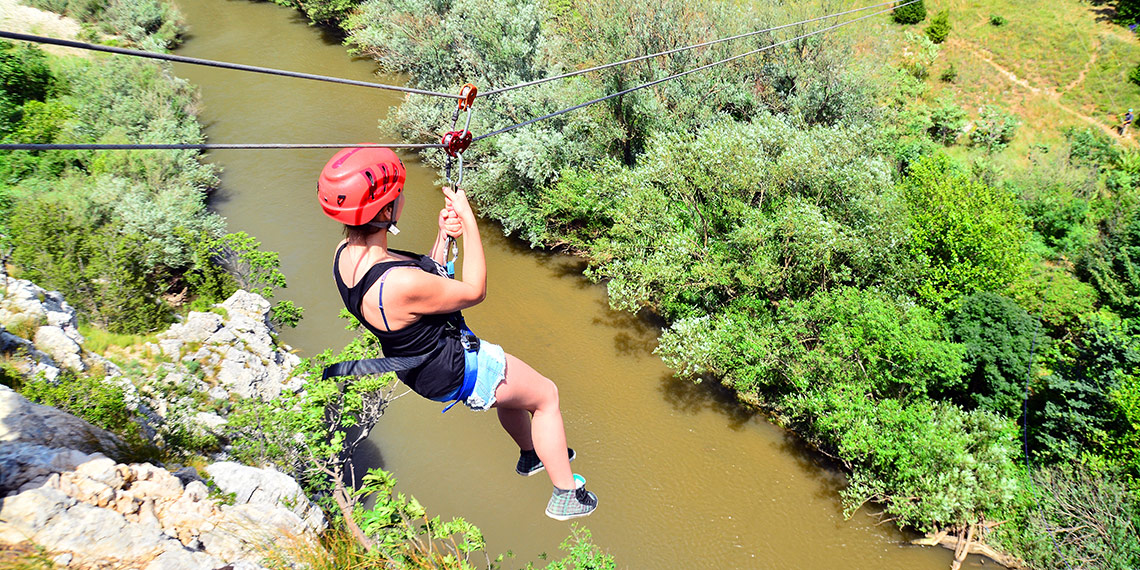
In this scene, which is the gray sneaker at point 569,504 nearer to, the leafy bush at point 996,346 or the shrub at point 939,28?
the leafy bush at point 996,346

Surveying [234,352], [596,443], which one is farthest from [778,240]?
[234,352]

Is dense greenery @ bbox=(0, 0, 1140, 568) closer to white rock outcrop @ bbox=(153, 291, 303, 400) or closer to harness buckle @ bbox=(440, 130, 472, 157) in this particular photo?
white rock outcrop @ bbox=(153, 291, 303, 400)

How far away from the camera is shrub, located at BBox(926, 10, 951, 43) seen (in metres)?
22.1

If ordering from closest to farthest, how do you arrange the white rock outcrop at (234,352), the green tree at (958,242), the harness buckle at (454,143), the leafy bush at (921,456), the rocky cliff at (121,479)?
1. the harness buckle at (454,143)
2. the rocky cliff at (121,479)
3. the leafy bush at (921,456)
4. the white rock outcrop at (234,352)
5. the green tree at (958,242)

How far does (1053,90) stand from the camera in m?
20.9

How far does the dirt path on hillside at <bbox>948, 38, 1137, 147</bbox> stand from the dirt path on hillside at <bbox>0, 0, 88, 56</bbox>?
101 ft

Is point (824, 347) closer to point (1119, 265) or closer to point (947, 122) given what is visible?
point (1119, 265)

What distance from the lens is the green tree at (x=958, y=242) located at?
1275 centimetres

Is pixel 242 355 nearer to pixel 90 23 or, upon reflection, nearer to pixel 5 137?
pixel 5 137

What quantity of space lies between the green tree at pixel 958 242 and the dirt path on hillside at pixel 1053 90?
941 cm

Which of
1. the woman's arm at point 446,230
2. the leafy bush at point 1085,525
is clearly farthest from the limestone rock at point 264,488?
the leafy bush at point 1085,525

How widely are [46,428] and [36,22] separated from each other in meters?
25.8

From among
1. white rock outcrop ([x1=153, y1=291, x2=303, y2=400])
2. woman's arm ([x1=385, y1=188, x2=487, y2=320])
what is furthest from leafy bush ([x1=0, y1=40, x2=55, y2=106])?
woman's arm ([x1=385, y1=188, x2=487, y2=320])

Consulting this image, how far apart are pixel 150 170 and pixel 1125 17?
2966 centimetres
